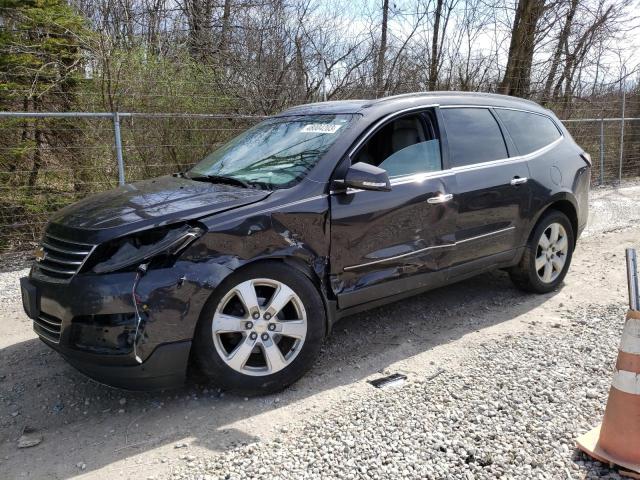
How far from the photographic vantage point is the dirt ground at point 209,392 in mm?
2738

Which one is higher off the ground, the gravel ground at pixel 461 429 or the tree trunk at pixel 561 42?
the tree trunk at pixel 561 42

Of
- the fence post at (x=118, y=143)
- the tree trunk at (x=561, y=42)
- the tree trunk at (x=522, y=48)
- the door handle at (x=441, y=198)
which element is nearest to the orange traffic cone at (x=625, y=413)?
the door handle at (x=441, y=198)

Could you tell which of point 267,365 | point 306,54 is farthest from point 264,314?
point 306,54

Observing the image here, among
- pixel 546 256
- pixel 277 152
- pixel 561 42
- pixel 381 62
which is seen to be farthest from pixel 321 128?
pixel 561 42

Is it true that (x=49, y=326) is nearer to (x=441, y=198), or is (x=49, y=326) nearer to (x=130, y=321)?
(x=130, y=321)

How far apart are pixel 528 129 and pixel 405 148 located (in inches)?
64.0

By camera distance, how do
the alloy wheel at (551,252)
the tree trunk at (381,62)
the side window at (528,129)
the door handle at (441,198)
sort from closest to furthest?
1. the door handle at (441,198)
2. the side window at (528,129)
3. the alloy wheel at (551,252)
4. the tree trunk at (381,62)

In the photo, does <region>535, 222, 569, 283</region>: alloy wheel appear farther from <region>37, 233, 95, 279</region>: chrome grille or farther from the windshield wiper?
<region>37, 233, 95, 279</region>: chrome grille

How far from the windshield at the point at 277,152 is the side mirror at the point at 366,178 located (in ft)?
0.93

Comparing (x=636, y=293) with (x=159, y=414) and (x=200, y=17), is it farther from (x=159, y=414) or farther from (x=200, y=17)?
(x=200, y=17)

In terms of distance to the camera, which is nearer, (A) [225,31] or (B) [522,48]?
(A) [225,31]

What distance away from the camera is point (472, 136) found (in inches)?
172

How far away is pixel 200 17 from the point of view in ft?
38.6

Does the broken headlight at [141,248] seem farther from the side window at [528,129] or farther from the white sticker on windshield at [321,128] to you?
the side window at [528,129]
